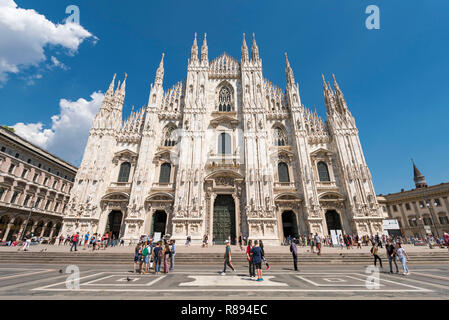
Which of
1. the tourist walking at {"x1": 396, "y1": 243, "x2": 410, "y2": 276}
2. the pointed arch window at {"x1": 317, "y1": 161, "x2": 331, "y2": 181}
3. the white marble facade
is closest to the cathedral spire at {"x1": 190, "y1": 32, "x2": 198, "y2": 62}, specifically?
the white marble facade

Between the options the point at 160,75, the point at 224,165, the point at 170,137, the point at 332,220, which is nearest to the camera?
the point at 332,220

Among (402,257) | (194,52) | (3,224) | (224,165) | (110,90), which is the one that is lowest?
(402,257)

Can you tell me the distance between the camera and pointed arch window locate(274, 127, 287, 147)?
25045 millimetres

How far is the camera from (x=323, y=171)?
23469mm

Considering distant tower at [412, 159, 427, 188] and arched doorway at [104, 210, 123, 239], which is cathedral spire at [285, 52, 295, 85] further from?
distant tower at [412, 159, 427, 188]

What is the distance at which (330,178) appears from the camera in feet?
75.4

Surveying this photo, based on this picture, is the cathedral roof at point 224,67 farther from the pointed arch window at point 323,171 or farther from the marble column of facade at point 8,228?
the marble column of facade at point 8,228

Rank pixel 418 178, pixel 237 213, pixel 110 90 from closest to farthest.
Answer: pixel 237 213
pixel 110 90
pixel 418 178

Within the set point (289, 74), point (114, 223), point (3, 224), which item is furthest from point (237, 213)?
point (3, 224)

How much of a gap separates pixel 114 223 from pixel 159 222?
5.04m

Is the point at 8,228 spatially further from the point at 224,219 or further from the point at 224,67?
the point at 224,67

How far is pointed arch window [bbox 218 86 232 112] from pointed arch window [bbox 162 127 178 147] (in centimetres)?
725

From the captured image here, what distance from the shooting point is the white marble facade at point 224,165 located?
20.4 metres
